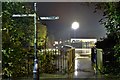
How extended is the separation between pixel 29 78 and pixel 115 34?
2860 mm

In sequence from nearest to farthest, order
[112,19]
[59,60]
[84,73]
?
[112,19] < [84,73] < [59,60]

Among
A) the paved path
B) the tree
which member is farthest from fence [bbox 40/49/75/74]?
the tree

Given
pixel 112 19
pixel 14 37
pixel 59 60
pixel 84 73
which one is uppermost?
pixel 112 19

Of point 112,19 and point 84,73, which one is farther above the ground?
point 112,19

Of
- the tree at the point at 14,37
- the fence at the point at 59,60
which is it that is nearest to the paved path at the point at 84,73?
the fence at the point at 59,60

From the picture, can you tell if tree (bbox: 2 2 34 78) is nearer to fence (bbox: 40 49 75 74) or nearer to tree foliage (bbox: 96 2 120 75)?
fence (bbox: 40 49 75 74)

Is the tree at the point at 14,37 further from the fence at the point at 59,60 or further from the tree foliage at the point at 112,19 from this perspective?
the tree foliage at the point at 112,19

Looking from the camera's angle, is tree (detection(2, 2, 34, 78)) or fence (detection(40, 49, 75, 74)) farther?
fence (detection(40, 49, 75, 74))

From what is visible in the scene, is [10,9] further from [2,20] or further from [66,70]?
[66,70]

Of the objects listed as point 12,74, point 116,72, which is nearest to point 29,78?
point 12,74

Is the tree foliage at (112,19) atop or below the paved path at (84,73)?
atop

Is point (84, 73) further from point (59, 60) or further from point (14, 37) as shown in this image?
point (14, 37)

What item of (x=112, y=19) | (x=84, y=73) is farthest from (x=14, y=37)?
(x=112, y=19)

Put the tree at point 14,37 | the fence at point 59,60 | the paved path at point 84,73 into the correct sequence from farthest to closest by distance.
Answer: the fence at point 59,60 → the paved path at point 84,73 → the tree at point 14,37
